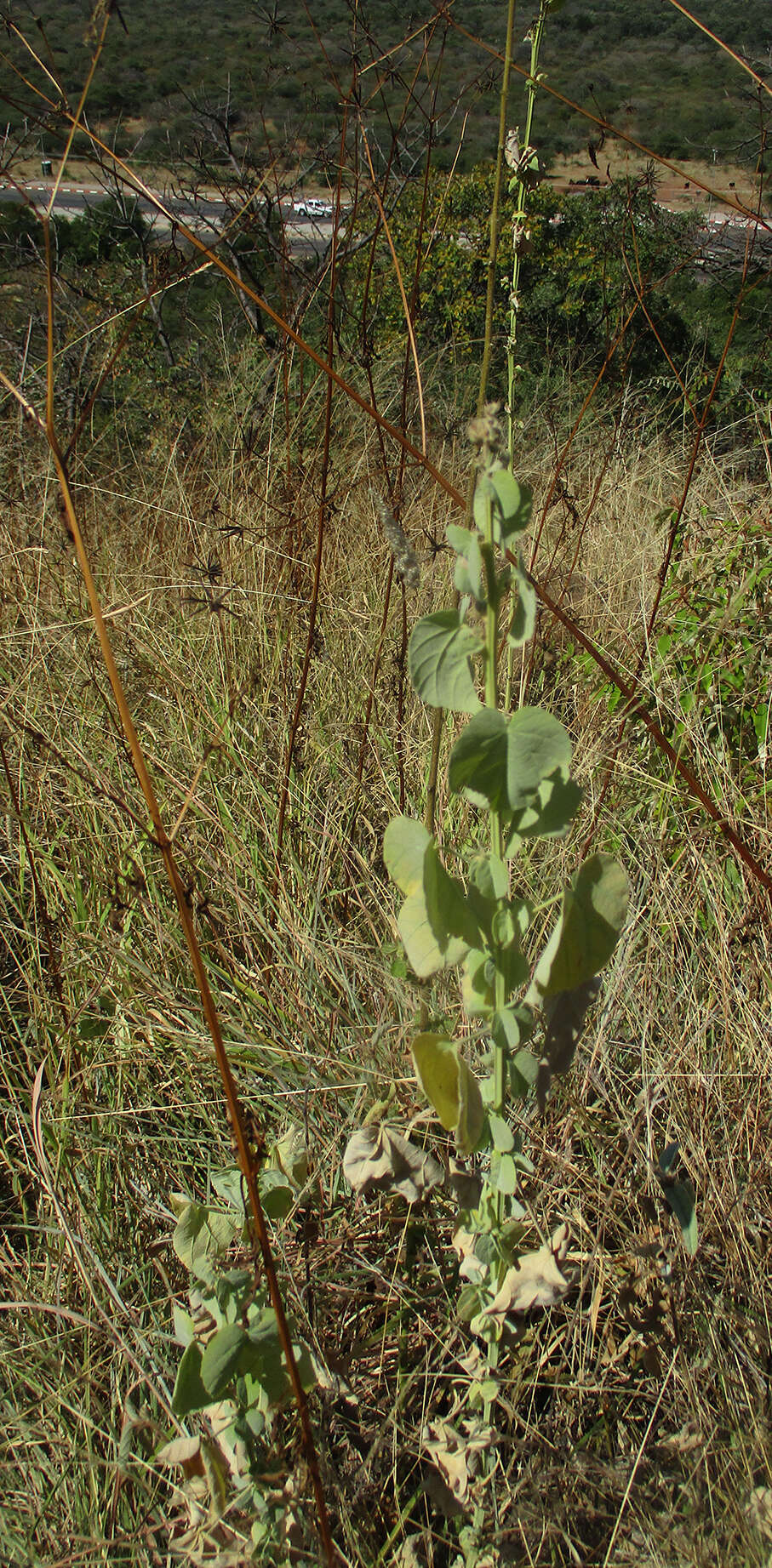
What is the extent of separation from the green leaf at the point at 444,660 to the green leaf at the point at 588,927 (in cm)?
16

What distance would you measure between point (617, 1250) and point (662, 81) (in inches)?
809

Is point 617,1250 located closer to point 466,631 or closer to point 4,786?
point 466,631

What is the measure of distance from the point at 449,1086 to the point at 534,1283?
0.23m

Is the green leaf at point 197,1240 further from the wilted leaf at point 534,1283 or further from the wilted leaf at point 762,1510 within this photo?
the wilted leaf at point 762,1510

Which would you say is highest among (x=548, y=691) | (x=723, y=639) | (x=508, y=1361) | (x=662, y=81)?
(x=662, y=81)

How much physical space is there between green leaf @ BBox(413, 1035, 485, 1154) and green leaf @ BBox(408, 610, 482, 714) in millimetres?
255

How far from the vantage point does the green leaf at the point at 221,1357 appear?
71cm

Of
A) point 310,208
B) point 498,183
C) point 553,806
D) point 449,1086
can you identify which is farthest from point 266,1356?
point 310,208

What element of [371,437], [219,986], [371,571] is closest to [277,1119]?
[219,986]

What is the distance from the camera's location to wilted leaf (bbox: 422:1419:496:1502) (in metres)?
0.84

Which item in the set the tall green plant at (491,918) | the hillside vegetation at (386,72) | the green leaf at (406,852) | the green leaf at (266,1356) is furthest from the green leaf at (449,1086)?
the hillside vegetation at (386,72)

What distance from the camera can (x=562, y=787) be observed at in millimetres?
619

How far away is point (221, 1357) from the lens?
712 mm

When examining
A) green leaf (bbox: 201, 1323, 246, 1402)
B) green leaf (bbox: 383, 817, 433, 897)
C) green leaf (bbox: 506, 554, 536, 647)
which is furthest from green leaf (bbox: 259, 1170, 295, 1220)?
green leaf (bbox: 506, 554, 536, 647)
